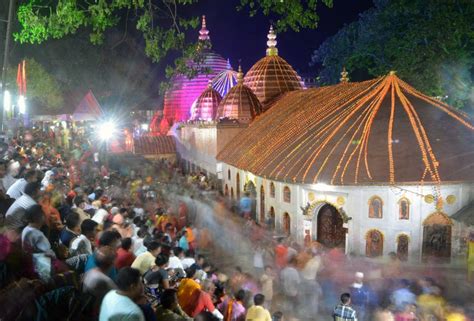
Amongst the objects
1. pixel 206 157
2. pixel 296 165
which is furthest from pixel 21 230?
pixel 206 157

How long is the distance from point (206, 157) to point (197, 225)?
36.4 feet

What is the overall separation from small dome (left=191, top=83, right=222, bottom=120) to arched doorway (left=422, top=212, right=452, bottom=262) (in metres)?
17.7

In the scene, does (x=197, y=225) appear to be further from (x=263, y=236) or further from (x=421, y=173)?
(x=421, y=173)

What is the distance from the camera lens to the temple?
14.2 meters

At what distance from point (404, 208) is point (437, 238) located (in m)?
1.36

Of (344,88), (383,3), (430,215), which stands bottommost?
(430,215)

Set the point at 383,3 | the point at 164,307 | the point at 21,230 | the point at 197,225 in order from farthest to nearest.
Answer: the point at 383,3, the point at 197,225, the point at 21,230, the point at 164,307

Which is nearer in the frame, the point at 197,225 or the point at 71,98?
the point at 197,225

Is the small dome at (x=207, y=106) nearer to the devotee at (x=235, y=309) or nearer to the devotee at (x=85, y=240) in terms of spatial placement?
the devotee at (x=235, y=309)

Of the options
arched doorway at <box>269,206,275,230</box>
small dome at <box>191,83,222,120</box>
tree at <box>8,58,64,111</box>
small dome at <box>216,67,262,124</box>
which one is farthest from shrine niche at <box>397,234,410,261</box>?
tree at <box>8,58,64,111</box>

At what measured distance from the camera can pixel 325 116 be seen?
18.2 m

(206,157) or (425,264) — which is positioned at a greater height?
(206,157)

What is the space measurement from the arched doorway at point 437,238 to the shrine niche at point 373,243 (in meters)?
1.30

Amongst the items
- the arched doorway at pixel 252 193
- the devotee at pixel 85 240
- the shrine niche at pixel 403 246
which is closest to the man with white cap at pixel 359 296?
the shrine niche at pixel 403 246
